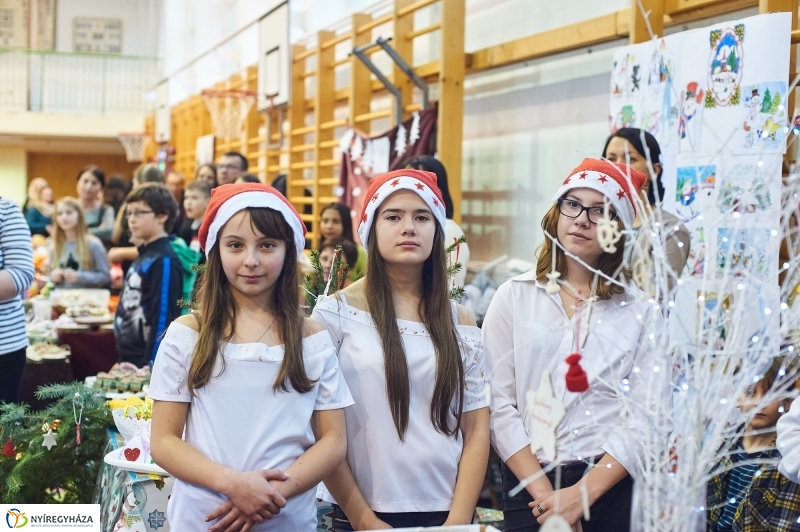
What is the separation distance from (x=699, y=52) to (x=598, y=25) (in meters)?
1.01

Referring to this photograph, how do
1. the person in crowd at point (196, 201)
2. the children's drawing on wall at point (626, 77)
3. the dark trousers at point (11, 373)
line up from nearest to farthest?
the dark trousers at point (11, 373) < the children's drawing on wall at point (626, 77) < the person in crowd at point (196, 201)

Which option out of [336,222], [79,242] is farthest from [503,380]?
[79,242]

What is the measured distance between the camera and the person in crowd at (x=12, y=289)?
306 centimetres

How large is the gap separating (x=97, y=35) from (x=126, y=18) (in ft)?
2.19

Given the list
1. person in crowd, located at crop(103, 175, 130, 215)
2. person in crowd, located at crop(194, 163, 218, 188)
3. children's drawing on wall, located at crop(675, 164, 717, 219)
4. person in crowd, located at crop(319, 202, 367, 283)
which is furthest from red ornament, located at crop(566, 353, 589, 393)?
person in crowd, located at crop(103, 175, 130, 215)

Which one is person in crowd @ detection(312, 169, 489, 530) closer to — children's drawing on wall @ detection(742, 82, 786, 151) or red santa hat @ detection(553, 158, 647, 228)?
red santa hat @ detection(553, 158, 647, 228)

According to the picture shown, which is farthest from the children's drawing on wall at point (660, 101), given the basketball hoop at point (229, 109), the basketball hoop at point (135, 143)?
the basketball hoop at point (135, 143)

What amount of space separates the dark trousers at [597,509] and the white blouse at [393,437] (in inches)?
5.9

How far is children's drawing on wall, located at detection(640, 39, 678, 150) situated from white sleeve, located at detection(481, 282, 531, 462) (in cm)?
144

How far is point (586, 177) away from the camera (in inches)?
75.1

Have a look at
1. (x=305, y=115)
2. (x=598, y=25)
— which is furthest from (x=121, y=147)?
(x=598, y=25)

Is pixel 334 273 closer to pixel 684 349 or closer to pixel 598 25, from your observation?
pixel 684 349

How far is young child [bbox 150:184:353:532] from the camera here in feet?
5.76

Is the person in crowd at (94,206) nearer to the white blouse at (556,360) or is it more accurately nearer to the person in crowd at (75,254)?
the person in crowd at (75,254)
